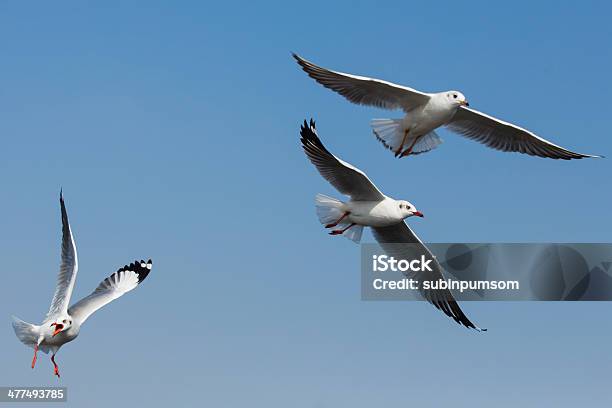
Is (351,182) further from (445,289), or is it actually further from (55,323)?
(55,323)

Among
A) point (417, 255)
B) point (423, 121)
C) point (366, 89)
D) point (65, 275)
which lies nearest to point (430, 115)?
point (423, 121)

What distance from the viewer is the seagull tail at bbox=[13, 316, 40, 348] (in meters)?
14.3

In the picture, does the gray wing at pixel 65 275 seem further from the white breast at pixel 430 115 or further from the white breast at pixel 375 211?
the white breast at pixel 430 115

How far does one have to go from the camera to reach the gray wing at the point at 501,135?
14.4m

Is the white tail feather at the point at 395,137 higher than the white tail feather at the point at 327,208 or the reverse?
higher

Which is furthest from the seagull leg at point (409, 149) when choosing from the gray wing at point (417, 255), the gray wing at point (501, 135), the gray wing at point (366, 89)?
the gray wing at point (417, 255)

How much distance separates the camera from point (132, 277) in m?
16.0

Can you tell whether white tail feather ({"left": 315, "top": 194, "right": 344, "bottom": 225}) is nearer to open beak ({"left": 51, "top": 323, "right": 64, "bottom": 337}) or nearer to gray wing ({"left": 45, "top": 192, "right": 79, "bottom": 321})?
gray wing ({"left": 45, "top": 192, "right": 79, "bottom": 321})

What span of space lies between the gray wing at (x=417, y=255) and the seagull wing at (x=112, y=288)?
3.56 metres

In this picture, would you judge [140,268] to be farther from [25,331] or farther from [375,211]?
[375,211]

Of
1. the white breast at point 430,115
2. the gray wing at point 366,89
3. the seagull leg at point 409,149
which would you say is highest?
the gray wing at point 366,89

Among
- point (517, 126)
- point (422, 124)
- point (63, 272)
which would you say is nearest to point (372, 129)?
point (422, 124)

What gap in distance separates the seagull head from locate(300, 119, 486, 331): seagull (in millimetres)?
3347

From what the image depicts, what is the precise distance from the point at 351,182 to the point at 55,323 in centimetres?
396
